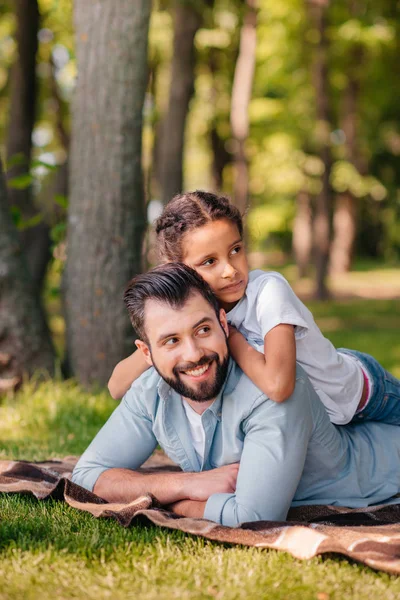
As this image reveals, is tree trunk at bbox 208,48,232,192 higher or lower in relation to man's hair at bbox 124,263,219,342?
higher

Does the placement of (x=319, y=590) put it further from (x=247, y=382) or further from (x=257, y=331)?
(x=257, y=331)

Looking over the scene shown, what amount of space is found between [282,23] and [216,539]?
17276mm

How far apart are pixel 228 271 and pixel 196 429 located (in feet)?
2.26

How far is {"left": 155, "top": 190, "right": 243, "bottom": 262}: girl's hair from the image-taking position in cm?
350

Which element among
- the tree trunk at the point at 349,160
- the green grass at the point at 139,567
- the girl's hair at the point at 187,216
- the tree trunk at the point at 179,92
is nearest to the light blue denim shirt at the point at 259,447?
the green grass at the point at 139,567

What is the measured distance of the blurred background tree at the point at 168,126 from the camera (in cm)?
621

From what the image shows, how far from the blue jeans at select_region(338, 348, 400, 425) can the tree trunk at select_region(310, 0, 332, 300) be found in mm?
12258

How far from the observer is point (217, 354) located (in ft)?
10.5

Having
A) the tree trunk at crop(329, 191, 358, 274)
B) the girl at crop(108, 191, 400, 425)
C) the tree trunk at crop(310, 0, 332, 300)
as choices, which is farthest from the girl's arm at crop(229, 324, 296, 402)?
the tree trunk at crop(329, 191, 358, 274)

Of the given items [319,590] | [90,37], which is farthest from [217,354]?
[90,37]

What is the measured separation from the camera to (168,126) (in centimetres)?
1063

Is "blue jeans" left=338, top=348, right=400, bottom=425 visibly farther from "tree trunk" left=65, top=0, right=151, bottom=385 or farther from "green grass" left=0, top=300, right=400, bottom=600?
"tree trunk" left=65, top=0, right=151, bottom=385

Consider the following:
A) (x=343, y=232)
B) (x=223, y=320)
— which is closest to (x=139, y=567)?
(x=223, y=320)

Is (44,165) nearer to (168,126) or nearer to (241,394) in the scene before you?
(241,394)
